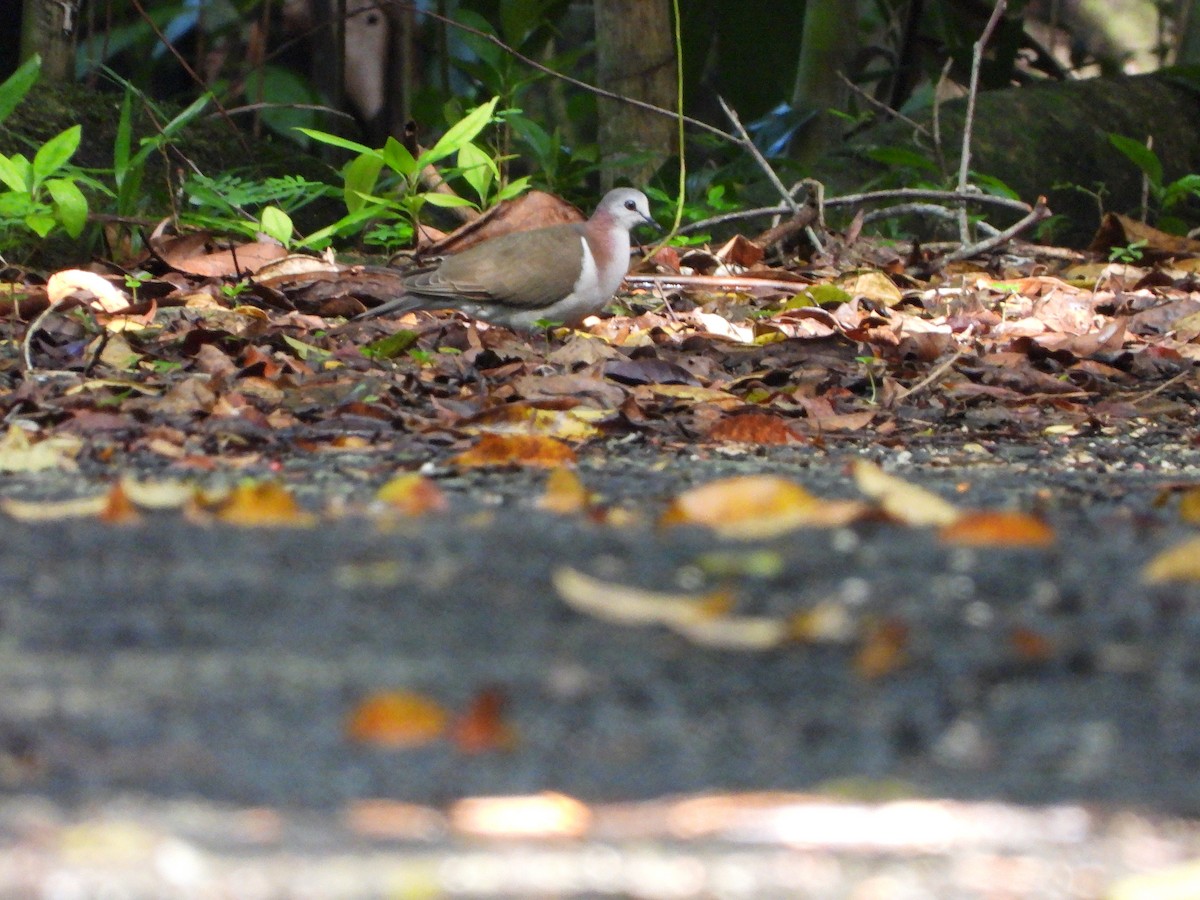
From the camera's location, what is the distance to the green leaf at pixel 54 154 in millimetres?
4074

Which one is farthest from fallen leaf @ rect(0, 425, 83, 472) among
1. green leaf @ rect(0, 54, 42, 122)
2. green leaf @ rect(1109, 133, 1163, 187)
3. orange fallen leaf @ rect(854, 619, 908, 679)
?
green leaf @ rect(1109, 133, 1163, 187)

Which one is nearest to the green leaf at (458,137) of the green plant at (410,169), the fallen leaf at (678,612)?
the green plant at (410,169)

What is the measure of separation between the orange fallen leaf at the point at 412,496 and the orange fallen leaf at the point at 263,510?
0.12 metres

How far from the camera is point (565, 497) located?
186 cm

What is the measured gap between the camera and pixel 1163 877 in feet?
2.99

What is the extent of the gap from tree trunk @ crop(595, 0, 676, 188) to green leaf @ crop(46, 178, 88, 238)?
2551mm

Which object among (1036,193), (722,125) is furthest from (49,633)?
(722,125)

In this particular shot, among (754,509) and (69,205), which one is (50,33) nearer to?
(69,205)

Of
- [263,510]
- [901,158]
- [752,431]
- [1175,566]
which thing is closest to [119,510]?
[263,510]

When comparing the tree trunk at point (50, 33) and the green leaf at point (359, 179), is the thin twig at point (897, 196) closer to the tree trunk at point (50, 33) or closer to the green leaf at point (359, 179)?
the green leaf at point (359, 179)

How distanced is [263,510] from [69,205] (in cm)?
264

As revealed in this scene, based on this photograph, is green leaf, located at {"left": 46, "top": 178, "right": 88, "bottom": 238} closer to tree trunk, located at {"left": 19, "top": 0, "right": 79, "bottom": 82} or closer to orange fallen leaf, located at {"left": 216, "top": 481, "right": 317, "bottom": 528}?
tree trunk, located at {"left": 19, "top": 0, "right": 79, "bottom": 82}

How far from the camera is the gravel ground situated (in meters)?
0.92

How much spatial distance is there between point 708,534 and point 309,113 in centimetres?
615
